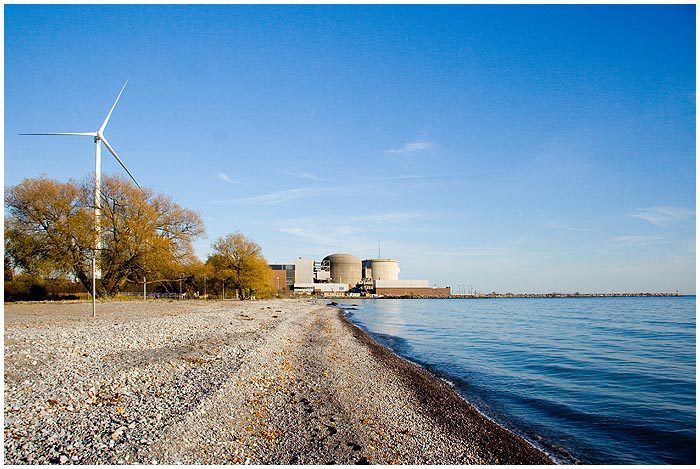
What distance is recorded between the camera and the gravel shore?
28.0ft

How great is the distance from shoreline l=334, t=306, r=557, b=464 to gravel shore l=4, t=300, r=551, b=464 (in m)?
0.05

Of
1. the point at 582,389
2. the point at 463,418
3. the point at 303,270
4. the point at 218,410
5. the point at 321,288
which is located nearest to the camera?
the point at 218,410

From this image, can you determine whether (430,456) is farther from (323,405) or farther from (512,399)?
(512,399)

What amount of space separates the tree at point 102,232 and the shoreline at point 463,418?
134 ft

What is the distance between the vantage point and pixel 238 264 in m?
78.4

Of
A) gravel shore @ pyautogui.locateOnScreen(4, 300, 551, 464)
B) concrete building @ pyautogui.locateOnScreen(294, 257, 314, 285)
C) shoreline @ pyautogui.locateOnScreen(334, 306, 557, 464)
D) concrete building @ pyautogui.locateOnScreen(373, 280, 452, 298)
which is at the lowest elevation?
concrete building @ pyautogui.locateOnScreen(373, 280, 452, 298)

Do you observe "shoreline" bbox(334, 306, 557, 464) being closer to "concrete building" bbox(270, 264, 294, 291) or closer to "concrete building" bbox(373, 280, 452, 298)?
"concrete building" bbox(270, 264, 294, 291)

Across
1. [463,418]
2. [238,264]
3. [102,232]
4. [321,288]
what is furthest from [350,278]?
[463,418]

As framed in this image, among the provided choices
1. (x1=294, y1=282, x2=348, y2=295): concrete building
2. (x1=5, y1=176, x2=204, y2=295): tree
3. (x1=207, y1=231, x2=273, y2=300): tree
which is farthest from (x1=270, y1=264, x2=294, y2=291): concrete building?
(x1=5, y1=176, x2=204, y2=295): tree

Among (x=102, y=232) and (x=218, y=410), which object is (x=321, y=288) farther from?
(x=218, y=410)

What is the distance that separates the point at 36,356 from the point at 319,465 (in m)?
9.95

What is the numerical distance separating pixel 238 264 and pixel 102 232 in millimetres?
29007

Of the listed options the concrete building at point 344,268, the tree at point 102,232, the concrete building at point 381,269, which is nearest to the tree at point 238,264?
the tree at point 102,232

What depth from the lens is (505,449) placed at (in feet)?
35.0
